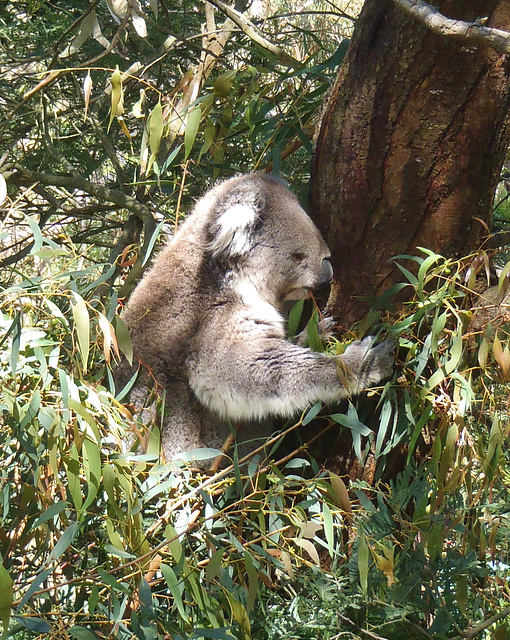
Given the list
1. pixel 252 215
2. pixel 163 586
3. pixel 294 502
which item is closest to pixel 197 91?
pixel 252 215

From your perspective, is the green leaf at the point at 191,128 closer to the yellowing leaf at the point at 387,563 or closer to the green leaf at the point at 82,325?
the green leaf at the point at 82,325

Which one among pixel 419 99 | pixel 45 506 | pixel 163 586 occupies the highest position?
pixel 419 99

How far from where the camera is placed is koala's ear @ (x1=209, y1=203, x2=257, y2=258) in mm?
2668

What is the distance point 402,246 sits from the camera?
6.97ft

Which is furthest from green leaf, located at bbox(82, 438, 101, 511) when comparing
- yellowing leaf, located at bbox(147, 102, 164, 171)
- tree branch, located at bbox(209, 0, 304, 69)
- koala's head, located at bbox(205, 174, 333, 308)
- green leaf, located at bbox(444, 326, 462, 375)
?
tree branch, located at bbox(209, 0, 304, 69)

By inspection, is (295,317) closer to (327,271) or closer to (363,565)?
(327,271)

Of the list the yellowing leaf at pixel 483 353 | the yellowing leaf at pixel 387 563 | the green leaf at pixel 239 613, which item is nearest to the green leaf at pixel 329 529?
the yellowing leaf at pixel 387 563

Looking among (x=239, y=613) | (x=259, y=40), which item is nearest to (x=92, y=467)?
(x=239, y=613)

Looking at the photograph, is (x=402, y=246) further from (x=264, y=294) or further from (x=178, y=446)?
(x=178, y=446)

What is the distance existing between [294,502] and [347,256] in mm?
768

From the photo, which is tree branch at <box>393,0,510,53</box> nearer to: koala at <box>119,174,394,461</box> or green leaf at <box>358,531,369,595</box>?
koala at <box>119,174,394,461</box>

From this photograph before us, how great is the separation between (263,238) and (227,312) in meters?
0.33

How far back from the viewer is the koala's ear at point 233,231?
2.67 m

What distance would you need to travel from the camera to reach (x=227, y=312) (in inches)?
106
